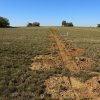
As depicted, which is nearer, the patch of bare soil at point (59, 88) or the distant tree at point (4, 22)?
the patch of bare soil at point (59, 88)

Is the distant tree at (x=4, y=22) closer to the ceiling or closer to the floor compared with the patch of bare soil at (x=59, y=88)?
closer to the floor

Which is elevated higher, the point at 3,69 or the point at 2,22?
the point at 3,69

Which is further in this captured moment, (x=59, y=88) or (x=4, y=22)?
(x=4, y=22)

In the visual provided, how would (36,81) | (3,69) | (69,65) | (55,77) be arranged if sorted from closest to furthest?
(36,81)
(55,77)
(3,69)
(69,65)

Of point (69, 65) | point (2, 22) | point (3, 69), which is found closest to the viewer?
point (3, 69)

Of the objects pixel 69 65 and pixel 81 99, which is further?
pixel 69 65

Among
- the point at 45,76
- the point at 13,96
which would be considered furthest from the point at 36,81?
the point at 13,96

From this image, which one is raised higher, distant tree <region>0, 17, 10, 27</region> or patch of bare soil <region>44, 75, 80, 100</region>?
patch of bare soil <region>44, 75, 80, 100</region>

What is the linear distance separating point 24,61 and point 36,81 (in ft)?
13.3

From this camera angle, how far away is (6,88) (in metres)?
8.60

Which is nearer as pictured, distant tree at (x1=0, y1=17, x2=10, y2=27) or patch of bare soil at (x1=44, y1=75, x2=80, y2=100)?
patch of bare soil at (x1=44, y1=75, x2=80, y2=100)

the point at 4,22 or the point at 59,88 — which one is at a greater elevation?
the point at 59,88

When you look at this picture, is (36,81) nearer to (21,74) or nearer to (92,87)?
(21,74)

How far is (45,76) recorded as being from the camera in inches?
402
